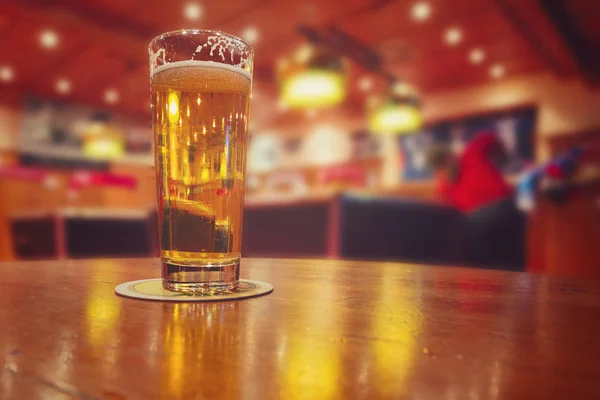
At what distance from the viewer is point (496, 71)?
22.6 feet

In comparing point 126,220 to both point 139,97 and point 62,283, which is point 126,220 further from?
point 139,97

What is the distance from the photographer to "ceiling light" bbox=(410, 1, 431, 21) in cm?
473

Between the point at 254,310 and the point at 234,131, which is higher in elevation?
the point at 234,131

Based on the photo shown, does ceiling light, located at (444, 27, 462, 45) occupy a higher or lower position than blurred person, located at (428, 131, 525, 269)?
higher

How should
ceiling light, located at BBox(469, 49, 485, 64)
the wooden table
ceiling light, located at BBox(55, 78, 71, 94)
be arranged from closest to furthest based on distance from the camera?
the wooden table < ceiling light, located at BBox(469, 49, 485, 64) < ceiling light, located at BBox(55, 78, 71, 94)

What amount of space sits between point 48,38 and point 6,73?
2.21 metres

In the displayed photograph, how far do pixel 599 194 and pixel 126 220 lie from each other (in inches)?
158

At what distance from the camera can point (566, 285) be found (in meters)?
0.57

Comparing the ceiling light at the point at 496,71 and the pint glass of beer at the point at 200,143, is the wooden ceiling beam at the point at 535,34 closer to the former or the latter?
the ceiling light at the point at 496,71

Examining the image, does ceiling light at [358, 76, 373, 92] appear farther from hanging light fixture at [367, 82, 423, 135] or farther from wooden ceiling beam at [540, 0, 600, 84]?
wooden ceiling beam at [540, 0, 600, 84]

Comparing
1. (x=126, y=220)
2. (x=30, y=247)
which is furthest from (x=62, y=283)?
(x=30, y=247)

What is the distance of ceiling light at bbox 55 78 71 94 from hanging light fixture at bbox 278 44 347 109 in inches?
211

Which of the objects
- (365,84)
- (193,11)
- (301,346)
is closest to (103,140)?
(193,11)

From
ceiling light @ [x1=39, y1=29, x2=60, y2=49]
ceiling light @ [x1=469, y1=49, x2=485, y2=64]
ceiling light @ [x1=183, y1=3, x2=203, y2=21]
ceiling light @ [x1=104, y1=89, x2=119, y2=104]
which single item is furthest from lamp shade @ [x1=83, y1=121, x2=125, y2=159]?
ceiling light @ [x1=469, y1=49, x2=485, y2=64]
